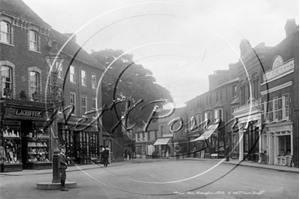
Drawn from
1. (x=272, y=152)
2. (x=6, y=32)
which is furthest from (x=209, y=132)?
(x=272, y=152)

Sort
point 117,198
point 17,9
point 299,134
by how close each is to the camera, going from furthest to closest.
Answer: point 299,134 < point 17,9 < point 117,198

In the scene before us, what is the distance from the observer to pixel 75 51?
8867 millimetres

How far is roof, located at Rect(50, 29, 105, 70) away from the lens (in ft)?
23.3

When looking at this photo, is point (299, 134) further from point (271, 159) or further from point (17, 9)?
point (17, 9)

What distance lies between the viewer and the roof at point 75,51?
23.3 ft

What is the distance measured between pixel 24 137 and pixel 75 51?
647 inches

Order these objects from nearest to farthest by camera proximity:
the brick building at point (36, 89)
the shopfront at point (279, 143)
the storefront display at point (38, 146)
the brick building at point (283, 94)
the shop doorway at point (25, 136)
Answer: the brick building at point (36, 89), the storefront display at point (38, 146), the shop doorway at point (25, 136), the brick building at point (283, 94), the shopfront at point (279, 143)

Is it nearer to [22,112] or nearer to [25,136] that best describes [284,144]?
[25,136]

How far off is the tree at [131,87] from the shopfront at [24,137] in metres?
15.4

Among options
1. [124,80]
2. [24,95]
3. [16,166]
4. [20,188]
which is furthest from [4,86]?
[124,80]

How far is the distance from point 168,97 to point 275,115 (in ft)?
89.2

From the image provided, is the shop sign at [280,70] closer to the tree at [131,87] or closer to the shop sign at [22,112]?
the shop sign at [22,112]

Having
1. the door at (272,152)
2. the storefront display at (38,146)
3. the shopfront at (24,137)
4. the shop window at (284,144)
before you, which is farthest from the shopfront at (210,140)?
the door at (272,152)

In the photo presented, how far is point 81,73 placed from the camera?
956 centimetres
